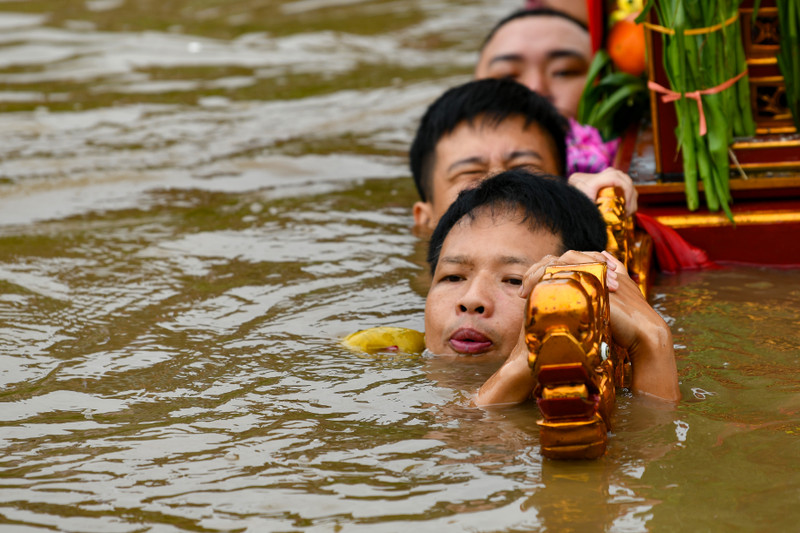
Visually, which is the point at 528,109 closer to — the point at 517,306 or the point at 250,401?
the point at 517,306

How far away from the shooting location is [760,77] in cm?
330

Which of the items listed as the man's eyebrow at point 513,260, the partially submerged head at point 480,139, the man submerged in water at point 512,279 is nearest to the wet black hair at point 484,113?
the partially submerged head at point 480,139

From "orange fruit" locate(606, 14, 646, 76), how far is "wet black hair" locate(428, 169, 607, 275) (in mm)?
1423

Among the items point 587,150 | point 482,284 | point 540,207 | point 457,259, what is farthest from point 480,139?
point 482,284

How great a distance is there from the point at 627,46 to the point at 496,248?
1822mm

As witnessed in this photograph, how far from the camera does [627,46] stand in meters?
3.93

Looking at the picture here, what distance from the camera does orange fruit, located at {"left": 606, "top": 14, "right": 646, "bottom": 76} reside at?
3904 mm

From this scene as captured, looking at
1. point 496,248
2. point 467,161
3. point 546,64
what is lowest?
point 496,248

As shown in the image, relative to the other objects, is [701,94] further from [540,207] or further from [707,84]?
[540,207]

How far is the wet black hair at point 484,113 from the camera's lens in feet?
11.9

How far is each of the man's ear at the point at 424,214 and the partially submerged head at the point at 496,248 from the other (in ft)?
3.33

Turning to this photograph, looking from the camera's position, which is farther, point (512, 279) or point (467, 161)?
point (467, 161)

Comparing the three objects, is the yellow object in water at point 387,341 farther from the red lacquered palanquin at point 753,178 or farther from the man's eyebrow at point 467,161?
the red lacquered palanquin at point 753,178

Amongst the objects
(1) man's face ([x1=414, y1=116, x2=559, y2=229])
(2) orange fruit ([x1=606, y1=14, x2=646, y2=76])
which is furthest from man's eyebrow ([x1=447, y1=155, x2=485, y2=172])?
(2) orange fruit ([x1=606, y1=14, x2=646, y2=76])
